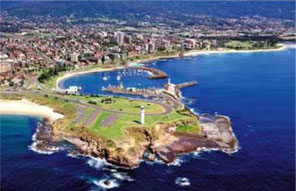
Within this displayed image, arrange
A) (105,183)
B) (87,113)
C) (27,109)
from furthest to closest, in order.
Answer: (27,109), (87,113), (105,183)

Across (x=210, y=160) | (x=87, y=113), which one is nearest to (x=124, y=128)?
(x=87, y=113)

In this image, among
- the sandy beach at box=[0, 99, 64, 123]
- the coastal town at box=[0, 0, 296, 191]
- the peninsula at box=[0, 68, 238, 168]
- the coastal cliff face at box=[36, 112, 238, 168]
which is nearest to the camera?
the coastal town at box=[0, 0, 296, 191]

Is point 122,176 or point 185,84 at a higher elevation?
point 185,84

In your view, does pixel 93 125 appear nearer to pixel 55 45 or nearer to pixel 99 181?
pixel 99 181

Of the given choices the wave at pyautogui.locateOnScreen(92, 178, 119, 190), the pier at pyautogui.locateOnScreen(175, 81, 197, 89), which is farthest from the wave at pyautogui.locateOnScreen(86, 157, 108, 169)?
the pier at pyautogui.locateOnScreen(175, 81, 197, 89)

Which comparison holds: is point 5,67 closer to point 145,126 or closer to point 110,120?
point 110,120

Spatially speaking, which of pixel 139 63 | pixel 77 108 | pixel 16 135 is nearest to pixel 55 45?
pixel 139 63

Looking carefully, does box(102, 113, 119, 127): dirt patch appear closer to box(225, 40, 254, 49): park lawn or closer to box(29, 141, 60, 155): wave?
box(29, 141, 60, 155): wave
